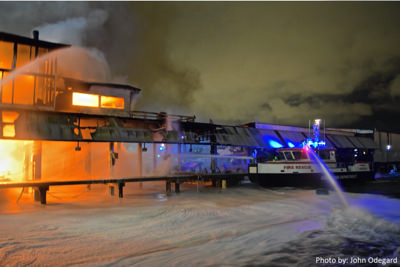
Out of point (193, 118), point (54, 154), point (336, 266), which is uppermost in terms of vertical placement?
point (193, 118)

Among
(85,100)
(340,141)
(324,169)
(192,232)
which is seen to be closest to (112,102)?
(85,100)

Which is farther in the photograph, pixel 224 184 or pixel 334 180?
pixel 334 180

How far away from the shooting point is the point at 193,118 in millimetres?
22250

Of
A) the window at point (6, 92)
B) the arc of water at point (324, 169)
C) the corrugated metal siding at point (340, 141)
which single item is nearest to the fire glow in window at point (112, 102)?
the window at point (6, 92)

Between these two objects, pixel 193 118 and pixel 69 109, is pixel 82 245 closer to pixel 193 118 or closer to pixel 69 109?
pixel 193 118

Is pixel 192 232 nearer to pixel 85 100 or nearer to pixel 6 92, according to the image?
pixel 6 92

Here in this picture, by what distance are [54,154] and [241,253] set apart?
1991 cm

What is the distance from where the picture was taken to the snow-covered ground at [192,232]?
24.3 feet

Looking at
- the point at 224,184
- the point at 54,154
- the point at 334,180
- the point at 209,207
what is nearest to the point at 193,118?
the point at 224,184

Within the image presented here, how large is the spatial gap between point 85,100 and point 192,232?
17369 mm

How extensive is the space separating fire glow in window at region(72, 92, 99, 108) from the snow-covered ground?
9.61 m

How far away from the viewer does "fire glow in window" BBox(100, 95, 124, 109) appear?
23.8 meters

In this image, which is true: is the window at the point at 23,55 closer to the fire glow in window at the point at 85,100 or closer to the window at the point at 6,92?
the window at the point at 6,92

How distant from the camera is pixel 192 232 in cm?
968
